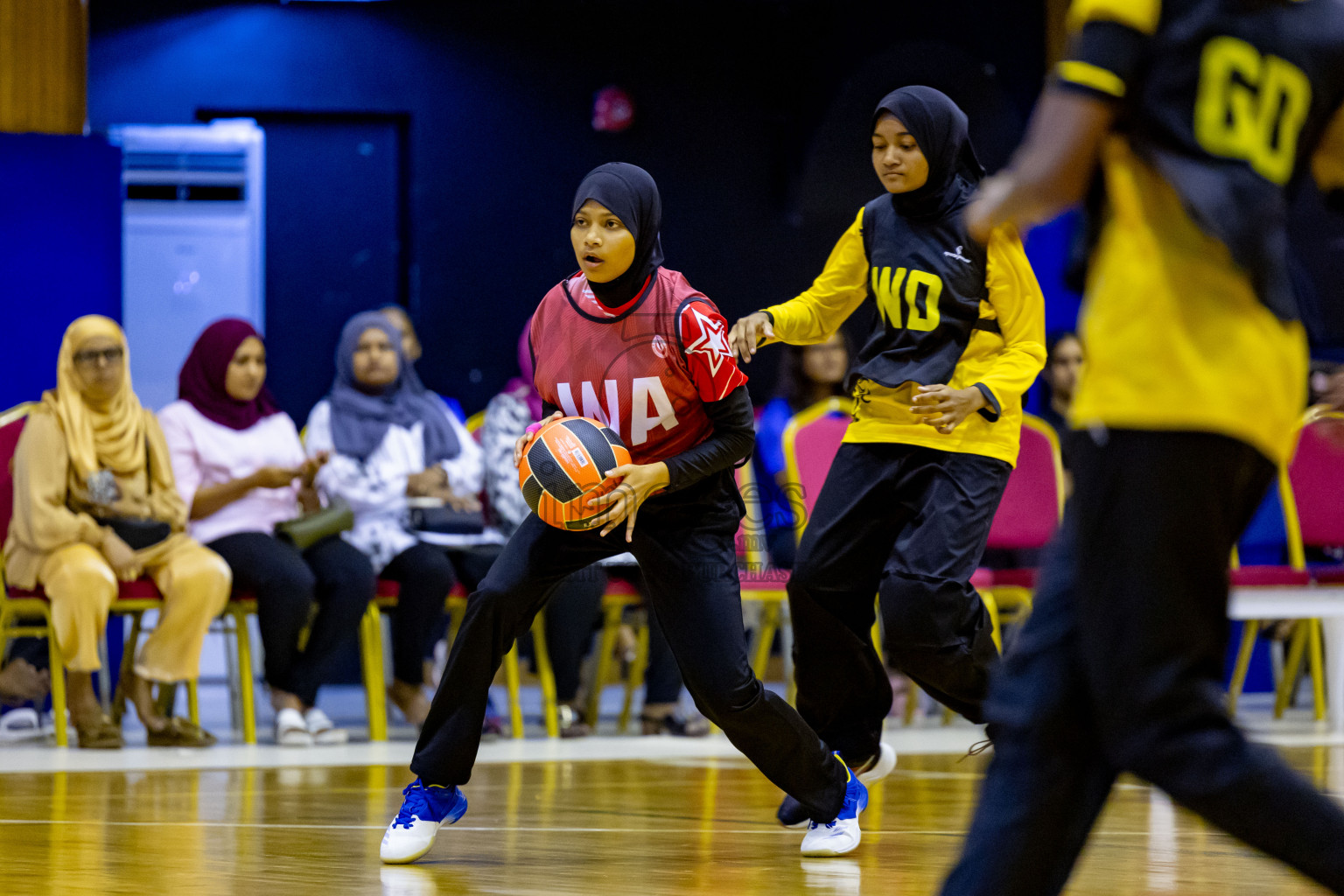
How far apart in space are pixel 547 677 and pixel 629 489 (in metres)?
2.88

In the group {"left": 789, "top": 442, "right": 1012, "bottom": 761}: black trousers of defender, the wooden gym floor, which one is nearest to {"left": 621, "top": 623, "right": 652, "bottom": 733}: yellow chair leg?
the wooden gym floor

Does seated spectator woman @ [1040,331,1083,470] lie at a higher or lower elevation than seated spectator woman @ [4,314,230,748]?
higher

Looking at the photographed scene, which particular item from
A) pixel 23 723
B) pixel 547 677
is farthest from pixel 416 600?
pixel 23 723

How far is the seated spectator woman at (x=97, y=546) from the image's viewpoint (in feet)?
16.6

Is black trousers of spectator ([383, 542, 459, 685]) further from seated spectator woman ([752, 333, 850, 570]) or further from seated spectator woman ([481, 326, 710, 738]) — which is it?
seated spectator woman ([752, 333, 850, 570])

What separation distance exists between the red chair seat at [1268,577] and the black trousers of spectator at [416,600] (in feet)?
9.66

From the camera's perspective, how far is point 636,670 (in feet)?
20.4

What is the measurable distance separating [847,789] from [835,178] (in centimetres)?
600

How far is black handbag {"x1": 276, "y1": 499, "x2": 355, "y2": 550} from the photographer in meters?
5.44

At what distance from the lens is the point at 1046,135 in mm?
1674

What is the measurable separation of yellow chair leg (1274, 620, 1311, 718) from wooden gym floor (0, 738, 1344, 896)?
175cm

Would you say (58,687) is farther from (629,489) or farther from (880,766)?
(629,489)

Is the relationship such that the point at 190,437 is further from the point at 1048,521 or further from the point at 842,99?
the point at 842,99

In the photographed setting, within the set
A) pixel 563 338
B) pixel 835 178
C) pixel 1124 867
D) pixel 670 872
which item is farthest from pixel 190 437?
pixel 835 178
